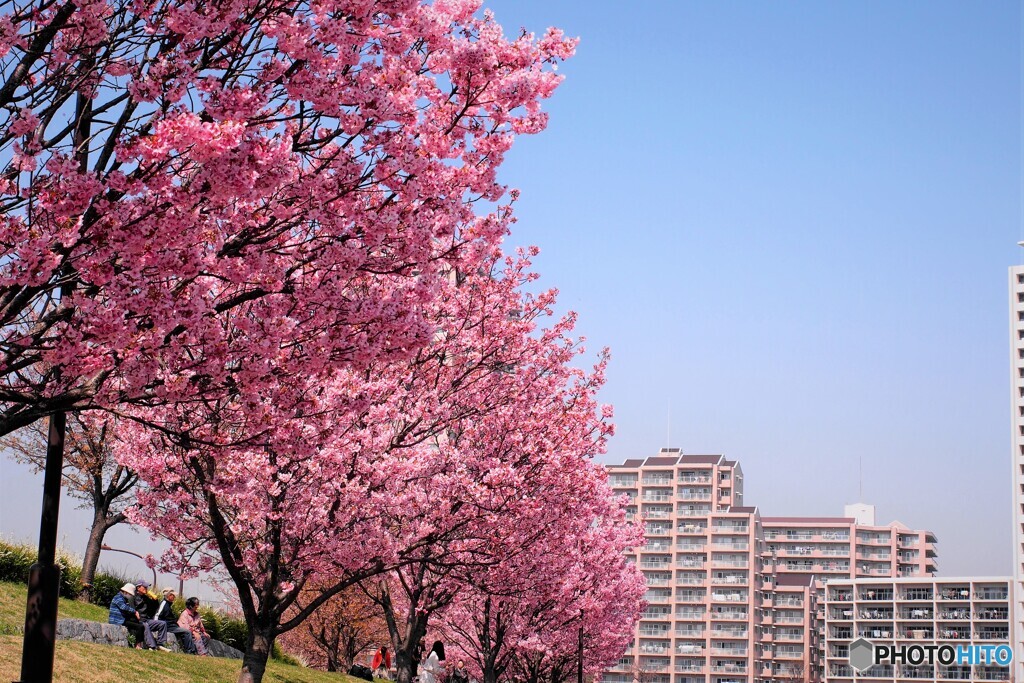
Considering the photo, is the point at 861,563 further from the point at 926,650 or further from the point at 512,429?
the point at 512,429

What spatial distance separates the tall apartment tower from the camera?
100688mm

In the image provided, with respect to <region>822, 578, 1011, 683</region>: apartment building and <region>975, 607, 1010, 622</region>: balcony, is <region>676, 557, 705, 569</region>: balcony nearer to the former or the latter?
<region>822, 578, 1011, 683</region>: apartment building

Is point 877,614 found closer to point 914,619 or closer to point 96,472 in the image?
point 914,619

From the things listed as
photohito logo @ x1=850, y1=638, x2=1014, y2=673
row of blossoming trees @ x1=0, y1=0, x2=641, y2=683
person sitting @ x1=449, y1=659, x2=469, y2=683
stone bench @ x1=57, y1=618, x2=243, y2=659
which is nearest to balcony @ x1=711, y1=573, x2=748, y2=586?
photohito logo @ x1=850, y1=638, x2=1014, y2=673

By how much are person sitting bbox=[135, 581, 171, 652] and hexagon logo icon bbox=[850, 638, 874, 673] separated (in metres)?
104

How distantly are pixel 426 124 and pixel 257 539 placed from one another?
9.74 m

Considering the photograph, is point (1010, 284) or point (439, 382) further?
point (1010, 284)

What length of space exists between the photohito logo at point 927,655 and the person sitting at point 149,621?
10322 cm

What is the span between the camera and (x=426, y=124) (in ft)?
28.0

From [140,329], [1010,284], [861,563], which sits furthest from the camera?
[861,563]

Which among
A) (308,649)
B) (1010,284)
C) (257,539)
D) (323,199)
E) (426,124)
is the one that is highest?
(1010,284)

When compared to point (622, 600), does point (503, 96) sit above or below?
above

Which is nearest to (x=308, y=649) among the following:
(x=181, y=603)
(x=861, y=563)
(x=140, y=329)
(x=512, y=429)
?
(x=181, y=603)

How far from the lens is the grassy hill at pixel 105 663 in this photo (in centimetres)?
1599
